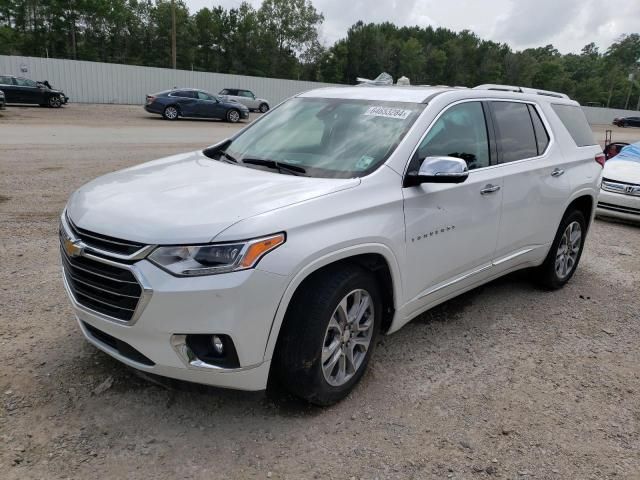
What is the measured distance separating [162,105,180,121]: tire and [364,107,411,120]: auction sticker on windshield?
22.8 metres

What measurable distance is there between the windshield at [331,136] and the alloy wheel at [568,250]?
241 cm

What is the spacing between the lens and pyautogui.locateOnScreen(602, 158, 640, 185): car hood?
8.49 metres

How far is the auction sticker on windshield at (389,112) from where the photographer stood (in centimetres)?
A: 356

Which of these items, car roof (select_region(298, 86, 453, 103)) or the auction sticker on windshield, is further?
car roof (select_region(298, 86, 453, 103))

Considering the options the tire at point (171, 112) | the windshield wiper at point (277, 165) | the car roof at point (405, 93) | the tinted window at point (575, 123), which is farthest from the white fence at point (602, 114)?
the windshield wiper at point (277, 165)

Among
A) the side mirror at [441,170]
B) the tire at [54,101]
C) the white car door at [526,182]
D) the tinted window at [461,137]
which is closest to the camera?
the side mirror at [441,170]

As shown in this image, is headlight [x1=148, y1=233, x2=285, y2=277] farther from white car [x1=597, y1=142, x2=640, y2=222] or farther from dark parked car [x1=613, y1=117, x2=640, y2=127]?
dark parked car [x1=613, y1=117, x2=640, y2=127]

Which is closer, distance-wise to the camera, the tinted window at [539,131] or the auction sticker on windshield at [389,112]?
the auction sticker on windshield at [389,112]

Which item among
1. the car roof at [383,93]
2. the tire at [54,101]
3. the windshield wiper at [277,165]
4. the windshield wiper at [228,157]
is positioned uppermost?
the car roof at [383,93]

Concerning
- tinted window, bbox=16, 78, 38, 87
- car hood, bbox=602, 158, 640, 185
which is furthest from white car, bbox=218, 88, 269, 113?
car hood, bbox=602, 158, 640, 185

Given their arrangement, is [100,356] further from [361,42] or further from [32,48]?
[361,42]

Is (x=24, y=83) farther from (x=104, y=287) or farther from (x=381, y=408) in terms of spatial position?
(x=381, y=408)

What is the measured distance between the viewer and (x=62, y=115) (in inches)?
917

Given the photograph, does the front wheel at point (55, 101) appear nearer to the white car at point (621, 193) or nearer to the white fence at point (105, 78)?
the white fence at point (105, 78)
